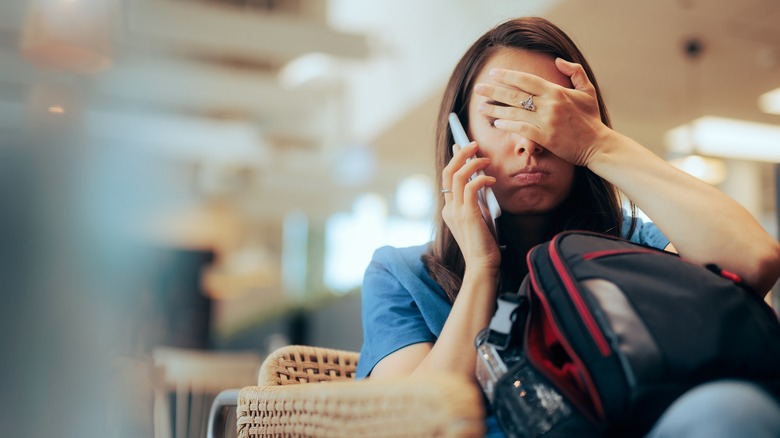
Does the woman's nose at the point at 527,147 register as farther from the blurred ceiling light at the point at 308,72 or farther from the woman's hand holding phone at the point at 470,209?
the blurred ceiling light at the point at 308,72

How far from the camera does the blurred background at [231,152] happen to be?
1.42m

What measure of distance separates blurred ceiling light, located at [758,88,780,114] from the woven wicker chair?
6043 mm

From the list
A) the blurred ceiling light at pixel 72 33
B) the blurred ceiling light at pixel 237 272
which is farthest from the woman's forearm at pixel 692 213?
the blurred ceiling light at pixel 237 272

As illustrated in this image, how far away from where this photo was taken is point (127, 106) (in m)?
7.74

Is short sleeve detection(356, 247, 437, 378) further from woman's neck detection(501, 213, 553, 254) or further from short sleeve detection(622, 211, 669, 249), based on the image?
short sleeve detection(622, 211, 669, 249)

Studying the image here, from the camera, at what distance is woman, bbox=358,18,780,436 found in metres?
0.94

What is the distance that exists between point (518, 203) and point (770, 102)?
5991 millimetres

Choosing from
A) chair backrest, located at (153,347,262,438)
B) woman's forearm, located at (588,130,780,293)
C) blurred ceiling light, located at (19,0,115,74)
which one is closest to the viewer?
woman's forearm, located at (588,130,780,293)

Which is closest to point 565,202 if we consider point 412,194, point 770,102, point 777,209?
point 777,209

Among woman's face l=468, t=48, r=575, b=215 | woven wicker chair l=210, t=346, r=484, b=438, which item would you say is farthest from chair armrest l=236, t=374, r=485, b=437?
woman's face l=468, t=48, r=575, b=215

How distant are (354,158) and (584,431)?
25.7ft

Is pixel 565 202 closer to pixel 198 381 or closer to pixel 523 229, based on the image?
pixel 523 229

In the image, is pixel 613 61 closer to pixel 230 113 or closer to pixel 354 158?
pixel 354 158

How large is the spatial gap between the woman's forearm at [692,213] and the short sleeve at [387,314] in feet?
1.02
